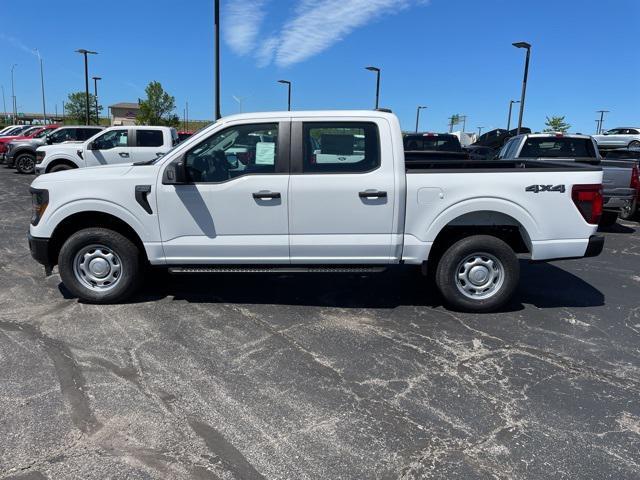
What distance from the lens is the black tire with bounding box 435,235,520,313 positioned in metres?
5.18

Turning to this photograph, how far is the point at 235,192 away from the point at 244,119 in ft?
2.39

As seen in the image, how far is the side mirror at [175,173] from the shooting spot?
489 centimetres

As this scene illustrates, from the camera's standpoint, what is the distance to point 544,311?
18.0 feet

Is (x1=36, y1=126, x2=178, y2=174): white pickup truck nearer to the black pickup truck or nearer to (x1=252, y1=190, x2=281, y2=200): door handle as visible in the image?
the black pickup truck

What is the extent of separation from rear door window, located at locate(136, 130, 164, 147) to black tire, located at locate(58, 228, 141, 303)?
9.81m

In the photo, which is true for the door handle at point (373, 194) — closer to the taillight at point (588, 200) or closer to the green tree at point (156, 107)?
the taillight at point (588, 200)

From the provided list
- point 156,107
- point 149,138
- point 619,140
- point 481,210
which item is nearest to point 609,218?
point 481,210

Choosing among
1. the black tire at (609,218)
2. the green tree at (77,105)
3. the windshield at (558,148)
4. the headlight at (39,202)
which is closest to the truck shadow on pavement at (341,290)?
the headlight at (39,202)

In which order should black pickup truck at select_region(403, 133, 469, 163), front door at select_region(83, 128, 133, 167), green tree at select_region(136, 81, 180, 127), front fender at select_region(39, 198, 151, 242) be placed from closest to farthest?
front fender at select_region(39, 198, 151, 242) < front door at select_region(83, 128, 133, 167) < black pickup truck at select_region(403, 133, 469, 163) < green tree at select_region(136, 81, 180, 127)

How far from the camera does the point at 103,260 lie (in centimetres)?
532

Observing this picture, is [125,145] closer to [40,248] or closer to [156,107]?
[40,248]

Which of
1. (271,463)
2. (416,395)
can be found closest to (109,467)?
(271,463)

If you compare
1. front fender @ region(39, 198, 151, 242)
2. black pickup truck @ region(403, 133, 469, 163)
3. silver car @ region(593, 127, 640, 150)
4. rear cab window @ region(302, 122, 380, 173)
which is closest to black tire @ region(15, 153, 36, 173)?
black pickup truck @ region(403, 133, 469, 163)

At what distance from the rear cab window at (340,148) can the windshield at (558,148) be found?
21.3 ft
